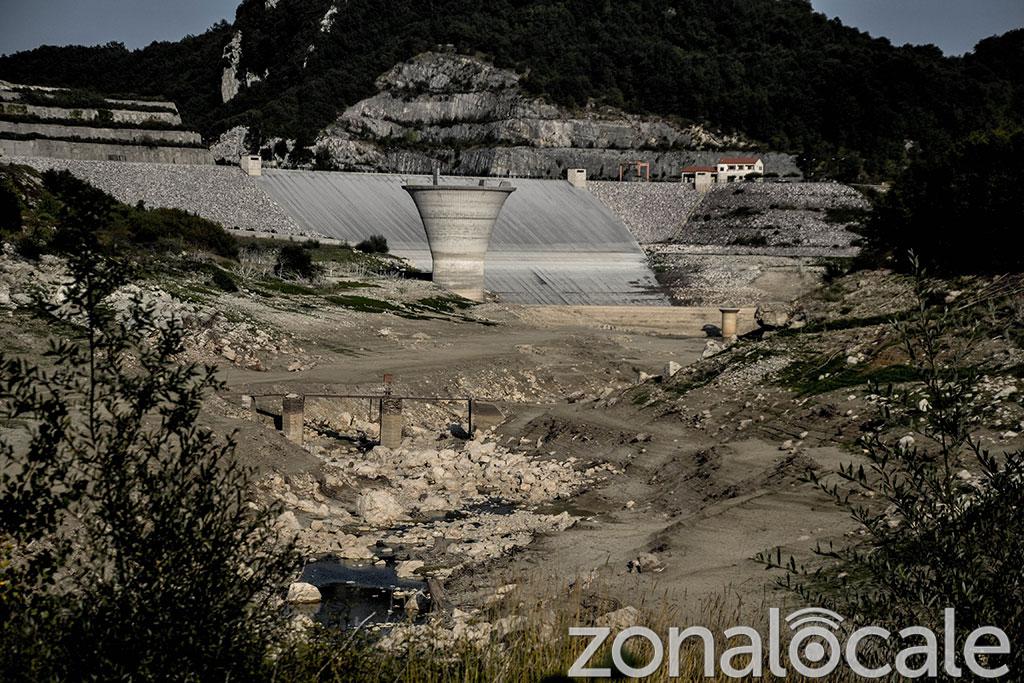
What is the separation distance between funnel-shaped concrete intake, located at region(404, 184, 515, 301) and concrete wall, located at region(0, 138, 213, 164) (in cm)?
3277

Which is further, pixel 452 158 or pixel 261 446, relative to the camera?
pixel 452 158

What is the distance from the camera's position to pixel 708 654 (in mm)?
12844

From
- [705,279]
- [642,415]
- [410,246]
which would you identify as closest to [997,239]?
[642,415]

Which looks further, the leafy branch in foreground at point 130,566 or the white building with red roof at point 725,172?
the white building with red roof at point 725,172

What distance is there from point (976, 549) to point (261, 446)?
66.7ft

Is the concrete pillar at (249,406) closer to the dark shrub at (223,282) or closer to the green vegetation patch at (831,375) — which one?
the green vegetation patch at (831,375)

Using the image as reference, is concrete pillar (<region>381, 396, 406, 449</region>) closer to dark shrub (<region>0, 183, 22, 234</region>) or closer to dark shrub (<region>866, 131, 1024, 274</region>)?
dark shrub (<region>866, 131, 1024, 274</region>)

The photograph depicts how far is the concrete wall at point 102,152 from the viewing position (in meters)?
87.5

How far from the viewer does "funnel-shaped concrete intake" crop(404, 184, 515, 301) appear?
218 feet

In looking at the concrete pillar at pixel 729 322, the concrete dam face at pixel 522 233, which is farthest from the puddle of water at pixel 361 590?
the concrete dam face at pixel 522 233

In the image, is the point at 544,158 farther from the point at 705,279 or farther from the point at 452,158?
the point at 705,279

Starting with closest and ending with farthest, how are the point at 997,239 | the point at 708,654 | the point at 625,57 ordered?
the point at 708,654 < the point at 997,239 < the point at 625,57

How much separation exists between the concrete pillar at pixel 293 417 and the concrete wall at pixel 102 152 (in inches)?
2339

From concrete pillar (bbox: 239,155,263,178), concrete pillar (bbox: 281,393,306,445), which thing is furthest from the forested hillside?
concrete pillar (bbox: 281,393,306,445)
